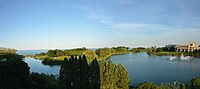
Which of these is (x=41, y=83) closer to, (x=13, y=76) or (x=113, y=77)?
(x=13, y=76)

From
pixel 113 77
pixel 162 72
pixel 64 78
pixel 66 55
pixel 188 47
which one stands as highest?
pixel 188 47

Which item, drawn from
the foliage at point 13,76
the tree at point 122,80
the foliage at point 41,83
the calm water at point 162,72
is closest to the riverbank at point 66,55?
the calm water at point 162,72

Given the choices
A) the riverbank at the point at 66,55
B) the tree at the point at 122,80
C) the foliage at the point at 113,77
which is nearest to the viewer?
the foliage at the point at 113,77

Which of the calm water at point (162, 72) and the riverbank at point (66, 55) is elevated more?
the riverbank at point (66, 55)

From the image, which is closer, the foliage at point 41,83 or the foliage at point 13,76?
the foliage at point 41,83

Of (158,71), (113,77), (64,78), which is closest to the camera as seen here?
(113,77)

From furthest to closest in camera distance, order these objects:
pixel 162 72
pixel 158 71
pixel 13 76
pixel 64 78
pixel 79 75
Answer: pixel 158 71, pixel 162 72, pixel 64 78, pixel 79 75, pixel 13 76

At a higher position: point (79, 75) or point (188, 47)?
point (188, 47)

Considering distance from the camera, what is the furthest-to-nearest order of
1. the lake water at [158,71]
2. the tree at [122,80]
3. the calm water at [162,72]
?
the lake water at [158,71] < the calm water at [162,72] < the tree at [122,80]

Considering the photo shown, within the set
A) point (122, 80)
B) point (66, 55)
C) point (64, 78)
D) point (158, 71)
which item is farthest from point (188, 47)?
point (122, 80)

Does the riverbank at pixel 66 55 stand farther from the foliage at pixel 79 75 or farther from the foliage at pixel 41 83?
the foliage at pixel 79 75

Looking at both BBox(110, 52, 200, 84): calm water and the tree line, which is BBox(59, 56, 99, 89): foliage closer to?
the tree line

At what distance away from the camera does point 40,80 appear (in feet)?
53.0

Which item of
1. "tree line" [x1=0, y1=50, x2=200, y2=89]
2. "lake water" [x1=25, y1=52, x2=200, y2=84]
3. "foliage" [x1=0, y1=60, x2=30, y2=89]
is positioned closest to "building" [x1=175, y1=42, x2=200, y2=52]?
"lake water" [x1=25, y1=52, x2=200, y2=84]
